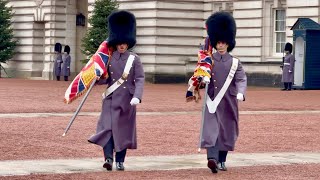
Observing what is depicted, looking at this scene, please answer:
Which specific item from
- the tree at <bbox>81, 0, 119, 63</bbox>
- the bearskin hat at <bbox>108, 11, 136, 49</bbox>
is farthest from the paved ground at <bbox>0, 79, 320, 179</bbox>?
the tree at <bbox>81, 0, 119, 63</bbox>

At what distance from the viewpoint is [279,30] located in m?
45.1

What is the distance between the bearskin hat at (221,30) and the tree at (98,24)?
32.7 meters

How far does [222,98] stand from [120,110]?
3.97ft

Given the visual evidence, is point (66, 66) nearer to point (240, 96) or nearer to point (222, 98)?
point (222, 98)

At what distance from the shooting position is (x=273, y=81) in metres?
42.8

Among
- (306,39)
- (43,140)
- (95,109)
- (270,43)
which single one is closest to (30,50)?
(270,43)

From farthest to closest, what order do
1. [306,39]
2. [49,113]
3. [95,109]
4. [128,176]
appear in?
[306,39], [95,109], [49,113], [128,176]

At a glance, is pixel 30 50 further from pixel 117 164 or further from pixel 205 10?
pixel 117 164

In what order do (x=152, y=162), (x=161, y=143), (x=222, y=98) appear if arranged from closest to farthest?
(x=222, y=98) → (x=152, y=162) → (x=161, y=143)

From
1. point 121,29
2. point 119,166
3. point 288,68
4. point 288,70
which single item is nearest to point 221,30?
point 121,29

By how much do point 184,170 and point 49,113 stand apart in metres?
10.8

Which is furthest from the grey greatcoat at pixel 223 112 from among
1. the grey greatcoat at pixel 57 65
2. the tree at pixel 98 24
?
the grey greatcoat at pixel 57 65

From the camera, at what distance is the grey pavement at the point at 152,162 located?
14146 millimetres

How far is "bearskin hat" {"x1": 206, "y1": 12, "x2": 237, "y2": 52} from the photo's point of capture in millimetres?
15023
